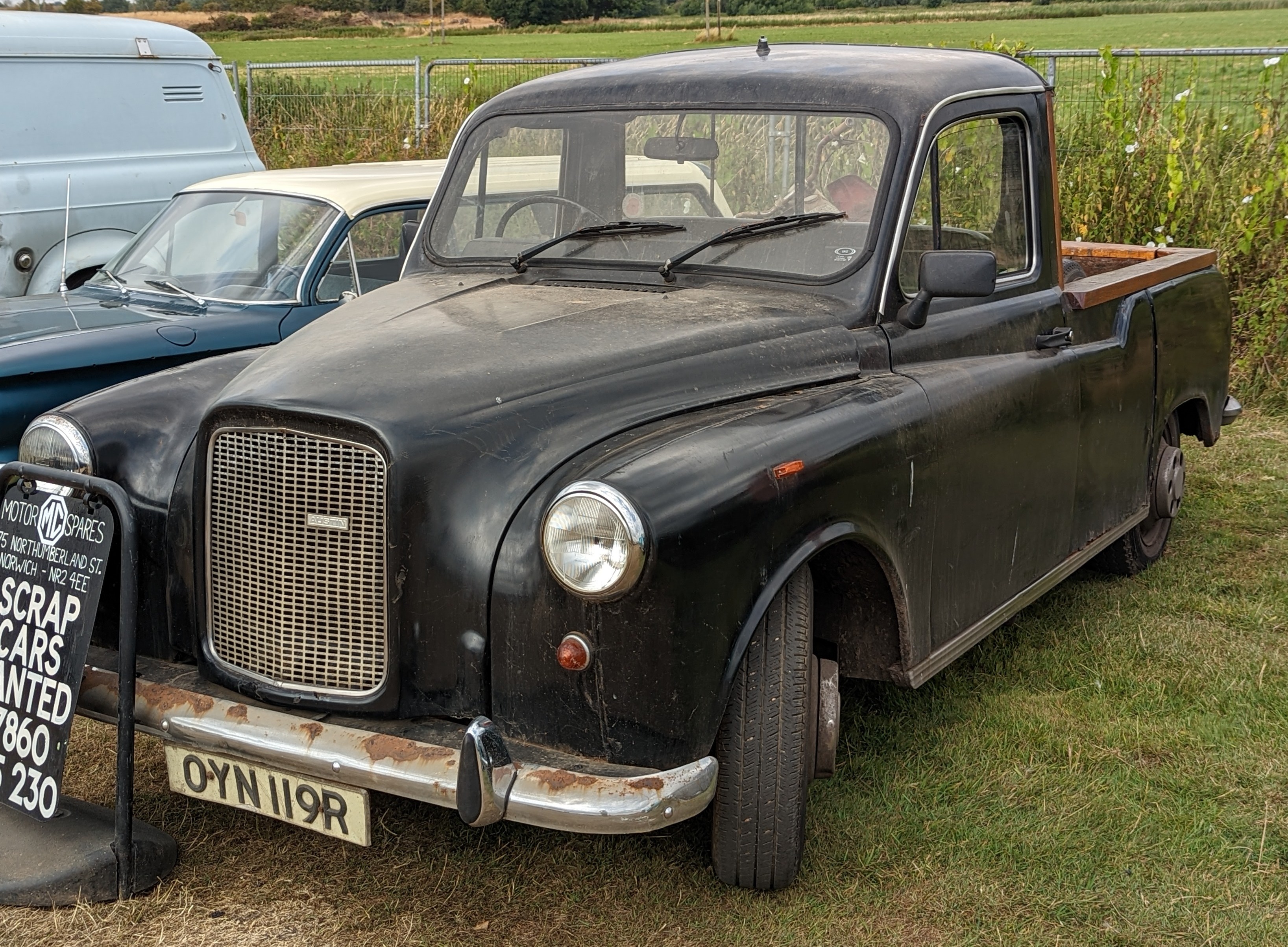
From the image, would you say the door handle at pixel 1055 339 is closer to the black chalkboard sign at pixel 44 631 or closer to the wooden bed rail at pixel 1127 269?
the wooden bed rail at pixel 1127 269

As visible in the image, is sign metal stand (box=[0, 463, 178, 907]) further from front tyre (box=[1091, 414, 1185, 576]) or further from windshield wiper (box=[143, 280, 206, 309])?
front tyre (box=[1091, 414, 1185, 576])

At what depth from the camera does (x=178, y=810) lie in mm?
3629

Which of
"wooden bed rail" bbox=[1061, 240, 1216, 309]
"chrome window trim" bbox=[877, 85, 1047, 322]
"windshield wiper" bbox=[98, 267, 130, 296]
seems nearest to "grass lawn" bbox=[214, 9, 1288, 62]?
"wooden bed rail" bbox=[1061, 240, 1216, 309]

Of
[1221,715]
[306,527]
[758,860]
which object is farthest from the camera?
[1221,715]

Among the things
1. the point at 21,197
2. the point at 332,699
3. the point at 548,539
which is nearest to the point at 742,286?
the point at 548,539

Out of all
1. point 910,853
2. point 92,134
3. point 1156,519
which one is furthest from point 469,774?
point 92,134

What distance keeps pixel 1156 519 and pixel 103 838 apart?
4.15m

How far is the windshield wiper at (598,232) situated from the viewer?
3949 millimetres

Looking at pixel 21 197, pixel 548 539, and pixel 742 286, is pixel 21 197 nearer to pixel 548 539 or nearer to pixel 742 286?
pixel 742 286

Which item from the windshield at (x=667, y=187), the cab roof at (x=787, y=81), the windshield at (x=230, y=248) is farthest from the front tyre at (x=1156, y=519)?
the windshield at (x=230, y=248)

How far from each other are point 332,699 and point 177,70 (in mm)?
7104

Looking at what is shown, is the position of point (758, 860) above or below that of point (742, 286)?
Answer: below

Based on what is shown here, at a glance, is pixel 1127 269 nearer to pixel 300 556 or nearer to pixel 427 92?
pixel 300 556

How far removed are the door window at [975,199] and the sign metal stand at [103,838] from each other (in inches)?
85.9
